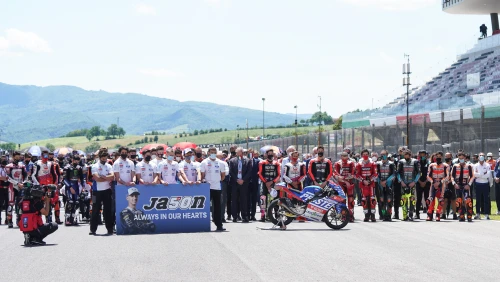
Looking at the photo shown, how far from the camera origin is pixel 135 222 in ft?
57.8

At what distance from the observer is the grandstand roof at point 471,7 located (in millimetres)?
96750

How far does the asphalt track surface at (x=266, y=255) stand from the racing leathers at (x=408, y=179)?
121 inches

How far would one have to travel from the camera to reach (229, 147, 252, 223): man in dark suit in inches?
836

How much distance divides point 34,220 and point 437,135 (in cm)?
2387

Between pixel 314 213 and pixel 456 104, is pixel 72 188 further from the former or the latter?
pixel 456 104

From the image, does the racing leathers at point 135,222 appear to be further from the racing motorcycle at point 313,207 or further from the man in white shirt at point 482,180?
the man in white shirt at point 482,180

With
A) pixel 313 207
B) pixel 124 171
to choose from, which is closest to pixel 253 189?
pixel 313 207

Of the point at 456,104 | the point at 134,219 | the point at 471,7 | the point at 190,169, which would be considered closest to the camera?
the point at 134,219

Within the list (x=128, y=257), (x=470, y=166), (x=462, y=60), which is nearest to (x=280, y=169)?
(x=470, y=166)

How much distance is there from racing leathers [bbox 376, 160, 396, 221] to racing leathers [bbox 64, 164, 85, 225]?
783 centimetres

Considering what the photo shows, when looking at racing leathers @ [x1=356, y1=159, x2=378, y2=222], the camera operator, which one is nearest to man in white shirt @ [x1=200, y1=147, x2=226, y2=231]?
racing leathers @ [x1=356, y1=159, x2=378, y2=222]

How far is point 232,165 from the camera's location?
2148cm

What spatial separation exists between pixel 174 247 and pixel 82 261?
7.32 feet

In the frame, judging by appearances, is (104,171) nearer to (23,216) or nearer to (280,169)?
(23,216)
